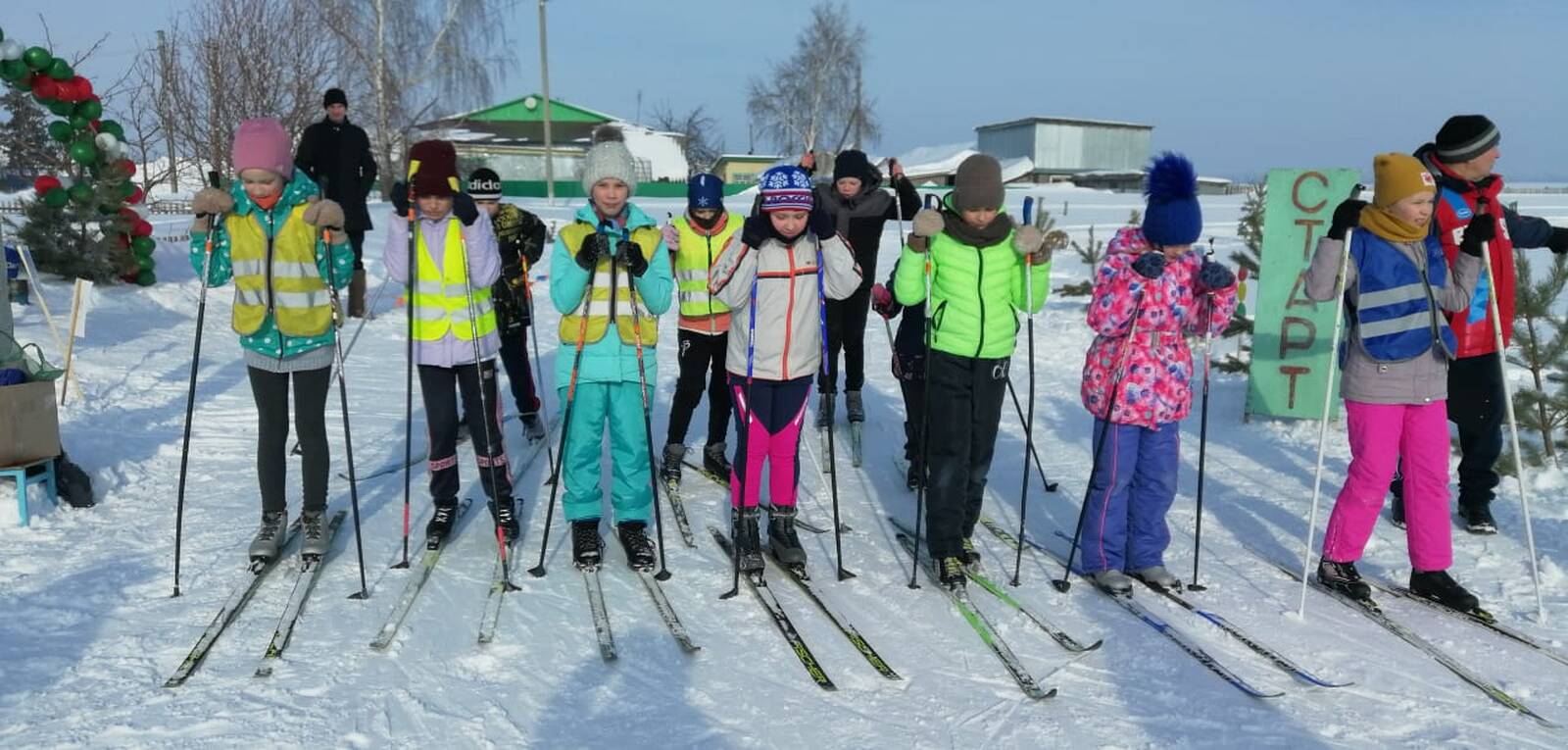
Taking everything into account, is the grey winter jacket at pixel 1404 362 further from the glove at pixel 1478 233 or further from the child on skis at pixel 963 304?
the child on skis at pixel 963 304

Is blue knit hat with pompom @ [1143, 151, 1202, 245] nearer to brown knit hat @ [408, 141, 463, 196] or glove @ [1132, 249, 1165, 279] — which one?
glove @ [1132, 249, 1165, 279]

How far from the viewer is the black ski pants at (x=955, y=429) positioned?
4160 mm

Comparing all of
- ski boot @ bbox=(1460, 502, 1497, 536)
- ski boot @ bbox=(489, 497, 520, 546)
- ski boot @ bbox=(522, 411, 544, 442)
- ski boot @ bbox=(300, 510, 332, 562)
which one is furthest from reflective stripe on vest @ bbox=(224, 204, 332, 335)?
ski boot @ bbox=(1460, 502, 1497, 536)

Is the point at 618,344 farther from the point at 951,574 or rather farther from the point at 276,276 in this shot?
the point at 951,574

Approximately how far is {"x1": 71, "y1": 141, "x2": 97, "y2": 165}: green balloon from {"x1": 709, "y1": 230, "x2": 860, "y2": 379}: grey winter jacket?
29.1ft

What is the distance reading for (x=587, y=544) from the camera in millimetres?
4371

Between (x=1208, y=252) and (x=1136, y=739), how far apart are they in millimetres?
2087

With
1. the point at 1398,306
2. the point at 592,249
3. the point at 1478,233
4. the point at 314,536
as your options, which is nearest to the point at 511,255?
the point at 592,249

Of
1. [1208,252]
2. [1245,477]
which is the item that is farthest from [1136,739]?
[1245,477]

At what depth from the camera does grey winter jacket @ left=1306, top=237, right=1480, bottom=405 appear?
13.0 ft

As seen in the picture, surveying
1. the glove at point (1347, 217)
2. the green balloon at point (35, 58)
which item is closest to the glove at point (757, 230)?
the glove at point (1347, 217)

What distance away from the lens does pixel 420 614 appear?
12.5ft

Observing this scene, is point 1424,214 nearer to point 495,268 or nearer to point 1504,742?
point 1504,742

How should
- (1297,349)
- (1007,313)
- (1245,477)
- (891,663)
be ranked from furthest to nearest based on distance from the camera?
1. (1297,349)
2. (1245,477)
3. (1007,313)
4. (891,663)
